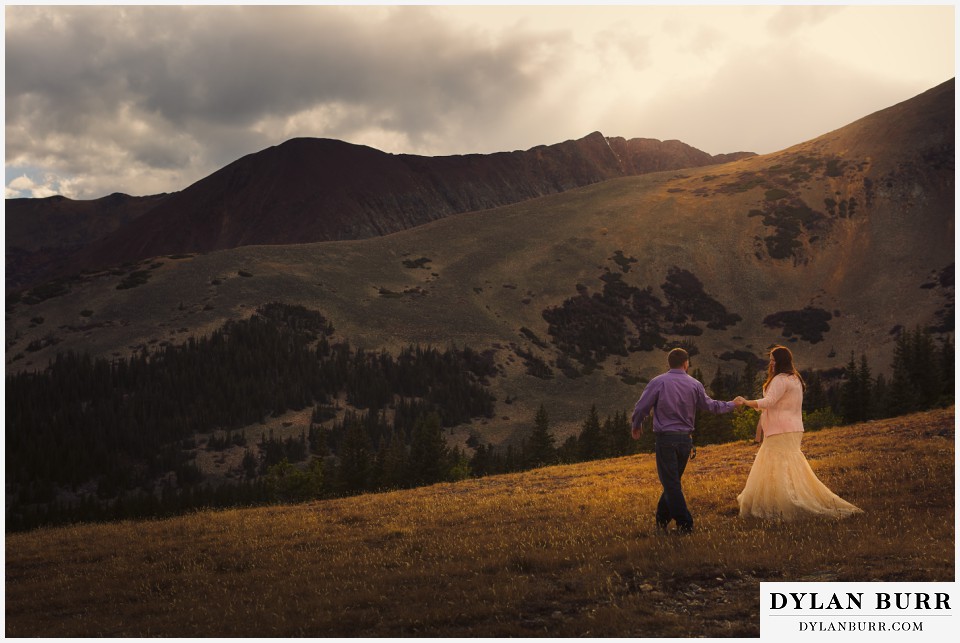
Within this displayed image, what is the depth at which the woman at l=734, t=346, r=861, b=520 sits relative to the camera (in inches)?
596

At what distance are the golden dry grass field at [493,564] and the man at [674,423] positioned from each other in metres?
0.79

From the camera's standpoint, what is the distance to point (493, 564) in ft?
43.3

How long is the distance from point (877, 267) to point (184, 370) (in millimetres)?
182654

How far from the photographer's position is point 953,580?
10.0 meters

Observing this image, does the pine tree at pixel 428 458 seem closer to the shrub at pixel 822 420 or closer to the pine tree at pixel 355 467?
the pine tree at pixel 355 467

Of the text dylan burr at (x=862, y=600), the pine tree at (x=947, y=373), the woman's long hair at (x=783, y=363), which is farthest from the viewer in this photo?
the pine tree at (x=947, y=373)

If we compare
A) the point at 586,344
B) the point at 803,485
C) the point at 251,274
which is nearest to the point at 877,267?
the point at 586,344

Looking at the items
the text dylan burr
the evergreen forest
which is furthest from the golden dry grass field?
the evergreen forest

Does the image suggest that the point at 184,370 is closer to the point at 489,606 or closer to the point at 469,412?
the point at 469,412

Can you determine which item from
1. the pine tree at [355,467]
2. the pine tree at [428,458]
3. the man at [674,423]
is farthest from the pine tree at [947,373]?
the man at [674,423]

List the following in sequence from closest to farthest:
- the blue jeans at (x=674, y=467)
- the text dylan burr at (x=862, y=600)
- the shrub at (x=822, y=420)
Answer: the text dylan burr at (x=862, y=600) < the blue jeans at (x=674, y=467) < the shrub at (x=822, y=420)

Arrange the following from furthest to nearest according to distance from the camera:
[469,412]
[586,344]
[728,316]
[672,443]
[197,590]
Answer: [728,316], [586,344], [469,412], [672,443], [197,590]

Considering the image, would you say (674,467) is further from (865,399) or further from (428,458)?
(428,458)

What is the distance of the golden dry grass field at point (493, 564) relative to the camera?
33.9ft
